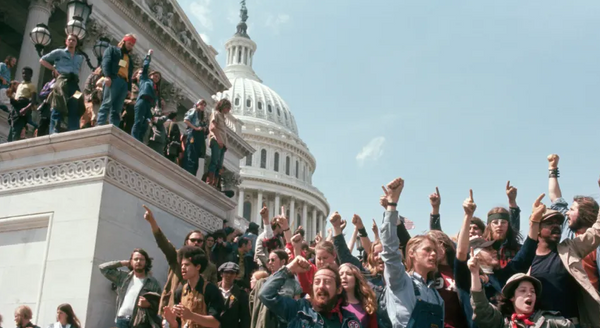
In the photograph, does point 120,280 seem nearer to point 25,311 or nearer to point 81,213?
point 25,311

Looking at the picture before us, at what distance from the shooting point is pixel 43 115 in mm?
10914

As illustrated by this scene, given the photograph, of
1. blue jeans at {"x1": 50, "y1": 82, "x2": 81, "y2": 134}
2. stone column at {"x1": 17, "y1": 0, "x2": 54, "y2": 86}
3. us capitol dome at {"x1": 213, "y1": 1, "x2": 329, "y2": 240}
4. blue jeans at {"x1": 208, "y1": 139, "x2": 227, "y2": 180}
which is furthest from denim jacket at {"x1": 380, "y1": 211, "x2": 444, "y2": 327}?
us capitol dome at {"x1": 213, "y1": 1, "x2": 329, "y2": 240}

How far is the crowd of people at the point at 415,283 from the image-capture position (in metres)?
4.90

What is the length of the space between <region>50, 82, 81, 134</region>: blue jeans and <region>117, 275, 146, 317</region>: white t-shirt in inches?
150

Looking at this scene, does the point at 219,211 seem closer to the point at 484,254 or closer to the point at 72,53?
the point at 72,53

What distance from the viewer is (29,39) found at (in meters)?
24.4

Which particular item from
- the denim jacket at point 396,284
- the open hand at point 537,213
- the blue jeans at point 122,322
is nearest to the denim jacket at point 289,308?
the denim jacket at point 396,284

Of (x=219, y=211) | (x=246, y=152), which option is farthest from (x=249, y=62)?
(x=219, y=211)

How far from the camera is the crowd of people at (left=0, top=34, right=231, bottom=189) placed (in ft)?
31.9

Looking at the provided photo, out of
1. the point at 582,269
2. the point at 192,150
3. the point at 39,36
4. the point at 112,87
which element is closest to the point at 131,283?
the point at 112,87

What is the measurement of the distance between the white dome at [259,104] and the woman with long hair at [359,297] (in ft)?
345

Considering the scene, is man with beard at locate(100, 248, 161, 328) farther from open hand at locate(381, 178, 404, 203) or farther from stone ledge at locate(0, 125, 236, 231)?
open hand at locate(381, 178, 404, 203)

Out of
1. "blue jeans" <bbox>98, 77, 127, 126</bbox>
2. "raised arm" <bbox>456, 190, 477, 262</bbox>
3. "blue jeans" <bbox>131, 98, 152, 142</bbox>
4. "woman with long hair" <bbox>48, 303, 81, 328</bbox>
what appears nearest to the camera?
"raised arm" <bbox>456, 190, 477, 262</bbox>

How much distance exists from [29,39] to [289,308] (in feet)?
75.9
